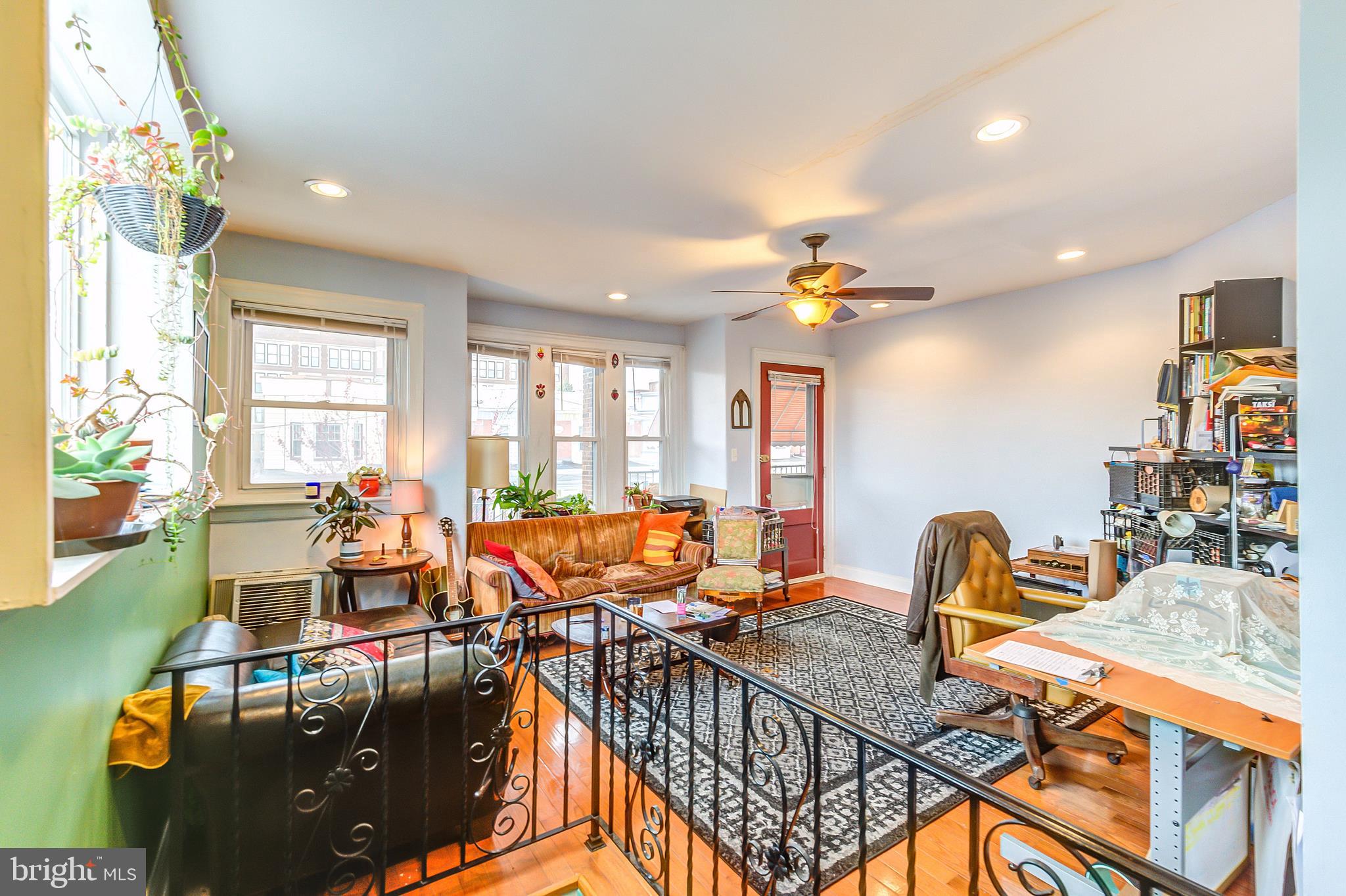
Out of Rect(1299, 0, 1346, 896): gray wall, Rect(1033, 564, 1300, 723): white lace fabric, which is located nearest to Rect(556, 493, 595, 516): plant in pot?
Rect(1033, 564, 1300, 723): white lace fabric

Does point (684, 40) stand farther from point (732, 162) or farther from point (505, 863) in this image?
point (505, 863)

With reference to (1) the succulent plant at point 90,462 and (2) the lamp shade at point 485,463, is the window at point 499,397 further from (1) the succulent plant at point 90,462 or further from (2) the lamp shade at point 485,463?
(1) the succulent plant at point 90,462

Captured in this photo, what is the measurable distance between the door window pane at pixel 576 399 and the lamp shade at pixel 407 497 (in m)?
1.71

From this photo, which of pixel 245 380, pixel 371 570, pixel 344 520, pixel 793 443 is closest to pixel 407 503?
pixel 344 520

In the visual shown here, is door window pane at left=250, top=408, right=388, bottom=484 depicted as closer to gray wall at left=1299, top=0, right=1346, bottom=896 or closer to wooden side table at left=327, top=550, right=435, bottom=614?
wooden side table at left=327, top=550, right=435, bottom=614

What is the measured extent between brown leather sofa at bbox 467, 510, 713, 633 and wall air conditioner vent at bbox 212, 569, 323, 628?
102 centimetres

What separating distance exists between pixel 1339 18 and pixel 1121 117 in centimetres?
161

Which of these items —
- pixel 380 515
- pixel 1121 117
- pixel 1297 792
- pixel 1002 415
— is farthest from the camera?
pixel 1002 415

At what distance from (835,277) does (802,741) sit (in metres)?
2.60

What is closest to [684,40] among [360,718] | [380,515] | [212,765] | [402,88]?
[402,88]

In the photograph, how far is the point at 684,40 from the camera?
1.78 metres

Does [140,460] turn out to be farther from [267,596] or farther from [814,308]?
[814,308]
